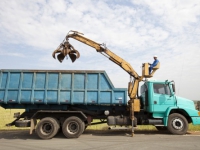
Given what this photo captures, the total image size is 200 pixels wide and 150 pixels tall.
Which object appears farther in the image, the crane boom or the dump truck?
the crane boom

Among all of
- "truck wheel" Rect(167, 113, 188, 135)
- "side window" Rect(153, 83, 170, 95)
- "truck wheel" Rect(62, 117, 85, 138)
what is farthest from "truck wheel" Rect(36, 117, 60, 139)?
"truck wheel" Rect(167, 113, 188, 135)

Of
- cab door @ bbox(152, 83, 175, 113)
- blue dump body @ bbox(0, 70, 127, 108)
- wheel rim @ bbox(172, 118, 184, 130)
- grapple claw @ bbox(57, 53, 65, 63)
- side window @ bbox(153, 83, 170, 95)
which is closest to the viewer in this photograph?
blue dump body @ bbox(0, 70, 127, 108)

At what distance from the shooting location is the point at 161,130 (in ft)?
34.2

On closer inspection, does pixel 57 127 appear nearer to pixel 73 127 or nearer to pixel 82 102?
pixel 73 127

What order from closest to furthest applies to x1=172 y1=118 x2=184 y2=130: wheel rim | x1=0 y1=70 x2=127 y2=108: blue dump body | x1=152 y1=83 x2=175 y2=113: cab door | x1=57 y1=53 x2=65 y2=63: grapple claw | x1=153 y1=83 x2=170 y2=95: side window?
x1=0 y1=70 x2=127 y2=108: blue dump body < x1=172 y1=118 x2=184 y2=130: wheel rim < x1=152 y1=83 x2=175 y2=113: cab door < x1=153 y1=83 x2=170 y2=95: side window < x1=57 y1=53 x2=65 y2=63: grapple claw

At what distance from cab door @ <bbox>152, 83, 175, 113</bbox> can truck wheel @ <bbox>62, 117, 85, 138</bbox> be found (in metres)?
3.73

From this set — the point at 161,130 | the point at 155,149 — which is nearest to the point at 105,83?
the point at 155,149

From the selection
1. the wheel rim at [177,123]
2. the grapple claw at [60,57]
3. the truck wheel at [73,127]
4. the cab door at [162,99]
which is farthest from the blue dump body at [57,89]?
the wheel rim at [177,123]

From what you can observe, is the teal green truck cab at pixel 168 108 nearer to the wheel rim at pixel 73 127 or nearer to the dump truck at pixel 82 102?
the dump truck at pixel 82 102

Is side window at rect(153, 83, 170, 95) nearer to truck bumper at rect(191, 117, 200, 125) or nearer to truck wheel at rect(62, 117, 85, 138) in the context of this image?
truck bumper at rect(191, 117, 200, 125)

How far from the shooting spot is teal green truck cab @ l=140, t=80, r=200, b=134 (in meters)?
8.97

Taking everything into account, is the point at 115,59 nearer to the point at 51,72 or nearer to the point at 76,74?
the point at 76,74

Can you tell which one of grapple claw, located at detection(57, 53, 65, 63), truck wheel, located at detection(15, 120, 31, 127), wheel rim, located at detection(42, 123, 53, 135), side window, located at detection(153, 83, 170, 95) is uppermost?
grapple claw, located at detection(57, 53, 65, 63)

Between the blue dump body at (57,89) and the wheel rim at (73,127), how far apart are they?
936 mm
